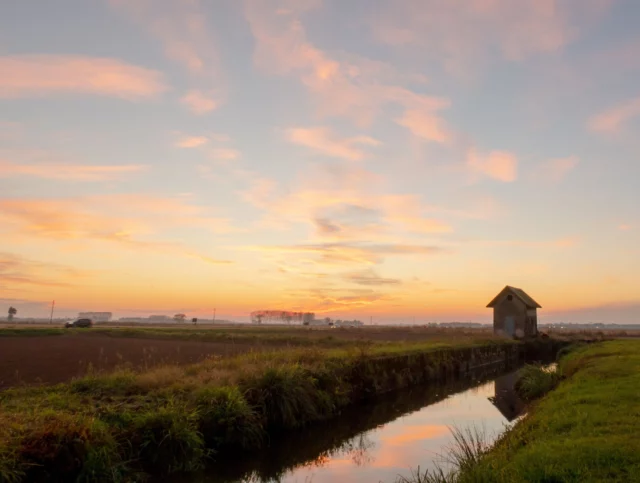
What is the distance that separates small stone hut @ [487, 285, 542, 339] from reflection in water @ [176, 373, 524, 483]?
118 ft

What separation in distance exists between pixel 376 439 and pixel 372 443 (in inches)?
18.9

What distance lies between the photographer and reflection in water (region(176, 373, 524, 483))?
12.2 m

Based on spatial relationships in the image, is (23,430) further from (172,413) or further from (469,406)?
(469,406)

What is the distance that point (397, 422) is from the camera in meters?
18.2

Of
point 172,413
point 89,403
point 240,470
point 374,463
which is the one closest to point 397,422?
point 374,463

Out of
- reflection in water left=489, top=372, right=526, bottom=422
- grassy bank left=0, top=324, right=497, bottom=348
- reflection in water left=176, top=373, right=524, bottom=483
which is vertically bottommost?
reflection in water left=176, top=373, right=524, bottom=483

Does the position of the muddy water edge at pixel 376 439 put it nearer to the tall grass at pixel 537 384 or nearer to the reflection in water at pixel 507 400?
the reflection in water at pixel 507 400

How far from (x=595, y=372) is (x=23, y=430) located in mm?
19808

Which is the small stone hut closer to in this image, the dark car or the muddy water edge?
the muddy water edge

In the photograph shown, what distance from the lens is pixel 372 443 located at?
15.3 m

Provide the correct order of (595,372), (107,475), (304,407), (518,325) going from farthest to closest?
(518,325)
(595,372)
(304,407)
(107,475)

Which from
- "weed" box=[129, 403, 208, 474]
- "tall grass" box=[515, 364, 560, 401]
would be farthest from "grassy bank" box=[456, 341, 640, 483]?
"tall grass" box=[515, 364, 560, 401]

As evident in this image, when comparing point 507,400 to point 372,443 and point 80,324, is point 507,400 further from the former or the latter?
point 80,324

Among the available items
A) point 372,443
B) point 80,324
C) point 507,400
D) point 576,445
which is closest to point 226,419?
point 372,443
